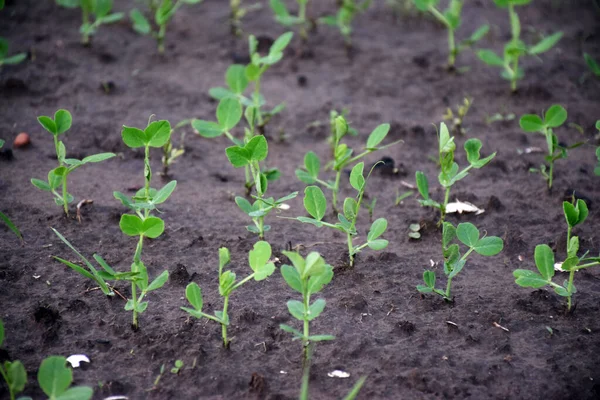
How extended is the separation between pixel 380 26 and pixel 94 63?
5.67 ft

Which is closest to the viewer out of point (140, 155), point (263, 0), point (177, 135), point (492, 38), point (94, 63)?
point (140, 155)

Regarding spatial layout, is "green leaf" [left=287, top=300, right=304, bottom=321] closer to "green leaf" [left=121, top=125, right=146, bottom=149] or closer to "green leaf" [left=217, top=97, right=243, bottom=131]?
"green leaf" [left=121, top=125, right=146, bottom=149]

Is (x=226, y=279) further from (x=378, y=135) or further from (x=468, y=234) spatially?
(x=378, y=135)

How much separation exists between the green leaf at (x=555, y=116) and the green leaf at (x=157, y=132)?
1.44 meters

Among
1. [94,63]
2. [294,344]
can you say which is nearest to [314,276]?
[294,344]

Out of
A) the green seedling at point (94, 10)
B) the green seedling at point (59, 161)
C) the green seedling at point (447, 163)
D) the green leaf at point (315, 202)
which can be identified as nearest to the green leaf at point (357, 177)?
the green leaf at point (315, 202)

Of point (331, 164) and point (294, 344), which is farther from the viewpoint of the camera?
point (331, 164)

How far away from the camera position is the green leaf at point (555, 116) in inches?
104

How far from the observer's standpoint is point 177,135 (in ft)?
10.6

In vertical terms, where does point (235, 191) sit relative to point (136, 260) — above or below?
below

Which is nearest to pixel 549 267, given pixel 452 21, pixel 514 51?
pixel 514 51

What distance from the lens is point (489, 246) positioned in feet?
7.13

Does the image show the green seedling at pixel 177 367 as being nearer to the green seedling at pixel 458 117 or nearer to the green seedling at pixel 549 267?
the green seedling at pixel 549 267

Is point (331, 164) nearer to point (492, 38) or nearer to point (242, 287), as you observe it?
point (242, 287)
